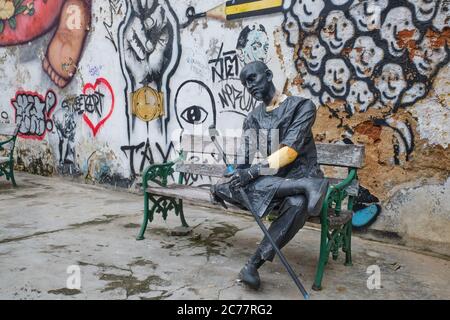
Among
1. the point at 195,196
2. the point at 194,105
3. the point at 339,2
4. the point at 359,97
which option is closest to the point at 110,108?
the point at 194,105

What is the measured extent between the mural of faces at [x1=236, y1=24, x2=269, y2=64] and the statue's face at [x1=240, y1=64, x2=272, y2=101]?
1851 mm

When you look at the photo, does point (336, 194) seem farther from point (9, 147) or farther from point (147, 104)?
point (9, 147)

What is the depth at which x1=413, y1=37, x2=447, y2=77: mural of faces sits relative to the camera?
3.82m

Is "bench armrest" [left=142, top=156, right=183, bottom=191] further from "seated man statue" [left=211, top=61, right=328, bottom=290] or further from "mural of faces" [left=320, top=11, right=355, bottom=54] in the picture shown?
"mural of faces" [left=320, top=11, right=355, bottom=54]

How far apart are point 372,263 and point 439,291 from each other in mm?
649

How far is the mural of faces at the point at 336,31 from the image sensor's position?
14.2 ft

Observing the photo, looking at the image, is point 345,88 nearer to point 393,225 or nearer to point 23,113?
point 393,225

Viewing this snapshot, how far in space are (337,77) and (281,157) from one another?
70.5 inches

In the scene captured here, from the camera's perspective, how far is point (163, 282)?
3.09m

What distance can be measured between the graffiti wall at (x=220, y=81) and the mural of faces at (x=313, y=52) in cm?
1

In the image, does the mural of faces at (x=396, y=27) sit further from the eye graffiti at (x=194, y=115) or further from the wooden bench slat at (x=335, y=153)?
the eye graffiti at (x=194, y=115)

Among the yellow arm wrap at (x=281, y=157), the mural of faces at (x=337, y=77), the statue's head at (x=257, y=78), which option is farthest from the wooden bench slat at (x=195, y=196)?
the mural of faces at (x=337, y=77)

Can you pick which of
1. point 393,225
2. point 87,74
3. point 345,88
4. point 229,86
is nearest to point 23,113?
point 87,74

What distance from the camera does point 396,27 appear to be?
13.2 feet
